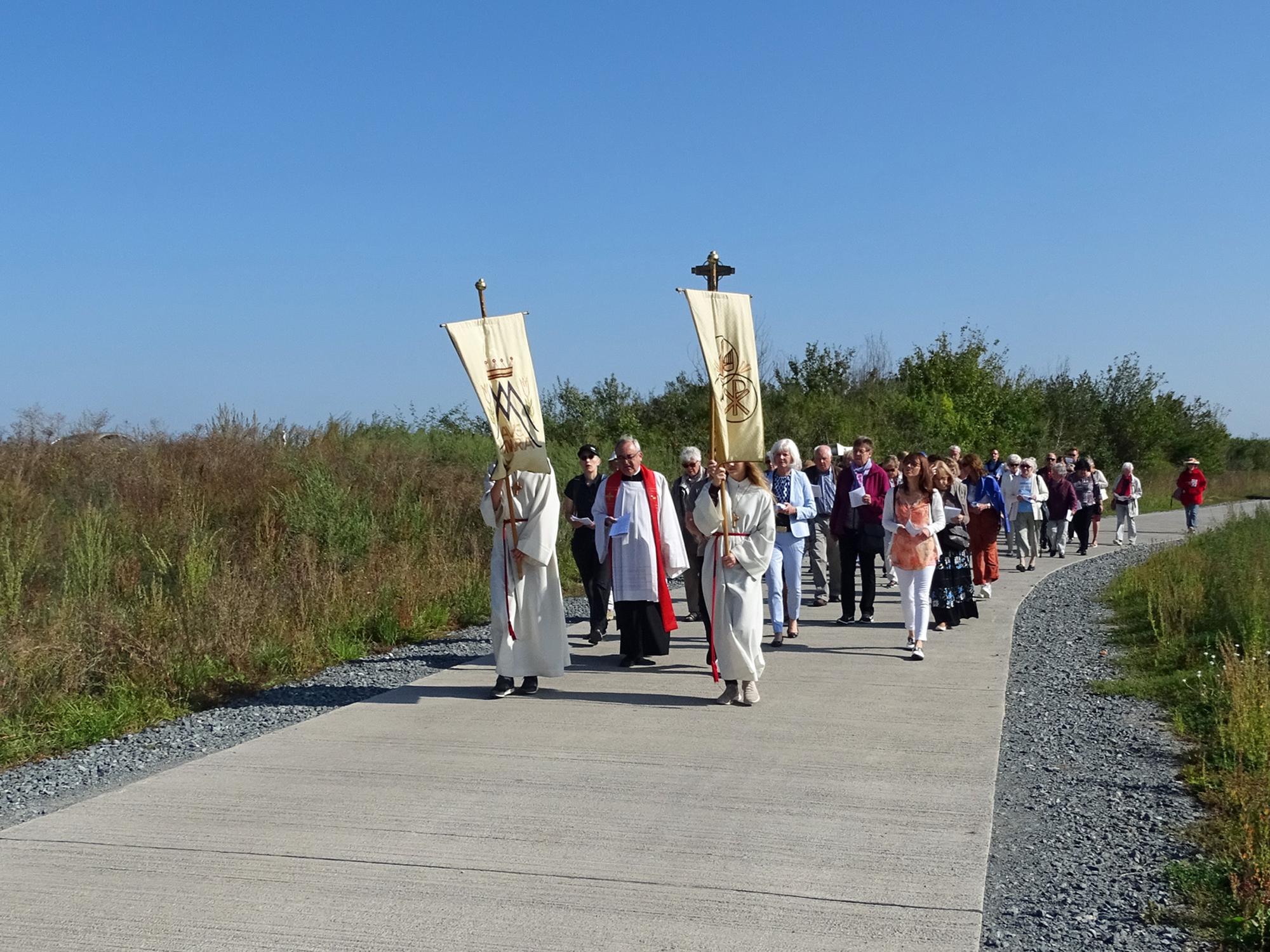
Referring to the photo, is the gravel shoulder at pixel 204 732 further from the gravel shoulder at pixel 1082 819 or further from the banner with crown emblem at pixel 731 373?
the gravel shoulder at pixel 1082 819

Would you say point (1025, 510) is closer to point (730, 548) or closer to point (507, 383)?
point (730, 548)

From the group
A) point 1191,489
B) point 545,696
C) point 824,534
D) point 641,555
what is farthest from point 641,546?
point 1191,489

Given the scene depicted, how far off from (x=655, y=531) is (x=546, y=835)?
4.97 meters

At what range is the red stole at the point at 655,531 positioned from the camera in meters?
10.4

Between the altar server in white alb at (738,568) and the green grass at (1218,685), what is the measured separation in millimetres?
2822

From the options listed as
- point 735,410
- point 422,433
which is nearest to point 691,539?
point 735,410

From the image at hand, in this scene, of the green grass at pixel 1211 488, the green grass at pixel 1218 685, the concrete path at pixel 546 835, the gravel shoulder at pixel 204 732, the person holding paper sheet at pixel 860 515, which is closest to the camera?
the concrete path at pixel 546 835

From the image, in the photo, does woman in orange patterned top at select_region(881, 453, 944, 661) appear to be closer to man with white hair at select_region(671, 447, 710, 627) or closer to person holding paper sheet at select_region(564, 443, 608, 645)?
man with white hair at select_region(671, 447, 710, 627)

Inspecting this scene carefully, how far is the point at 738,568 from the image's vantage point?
8891 mm

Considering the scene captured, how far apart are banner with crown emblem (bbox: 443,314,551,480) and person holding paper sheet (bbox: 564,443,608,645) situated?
275cm

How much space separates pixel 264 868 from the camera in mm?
5281

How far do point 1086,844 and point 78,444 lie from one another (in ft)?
49.1

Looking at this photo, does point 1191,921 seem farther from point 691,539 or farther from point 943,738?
point 691,539

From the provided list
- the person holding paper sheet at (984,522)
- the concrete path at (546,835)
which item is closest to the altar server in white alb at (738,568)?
the concrete path at (546,835)
